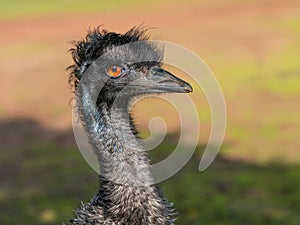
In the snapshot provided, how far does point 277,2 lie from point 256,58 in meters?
7.32

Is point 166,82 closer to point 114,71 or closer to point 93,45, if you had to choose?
point 114,71

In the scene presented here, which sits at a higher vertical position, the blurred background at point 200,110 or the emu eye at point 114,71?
the blurred background at point 200,110

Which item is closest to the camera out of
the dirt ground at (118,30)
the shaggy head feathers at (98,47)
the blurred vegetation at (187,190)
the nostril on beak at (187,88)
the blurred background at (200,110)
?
the nostril on beak at (187,88)

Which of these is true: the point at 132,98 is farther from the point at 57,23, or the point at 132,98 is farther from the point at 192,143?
the point at 57,23

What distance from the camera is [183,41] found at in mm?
21734

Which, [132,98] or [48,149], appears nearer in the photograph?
[132,98]

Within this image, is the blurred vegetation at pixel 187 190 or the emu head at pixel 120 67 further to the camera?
the blurred vegetation at pixel 187 190

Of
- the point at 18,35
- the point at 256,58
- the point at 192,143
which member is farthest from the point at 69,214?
the point at 18,35

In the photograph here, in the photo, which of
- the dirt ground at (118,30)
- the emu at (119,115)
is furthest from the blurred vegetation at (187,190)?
the emu at (119,115)

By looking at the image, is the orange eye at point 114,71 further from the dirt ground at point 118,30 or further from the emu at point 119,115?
the dirt ground at point 118,30

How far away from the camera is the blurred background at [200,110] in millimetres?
10609

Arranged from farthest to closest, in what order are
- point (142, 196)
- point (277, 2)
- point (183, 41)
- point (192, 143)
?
point (277, 2)
point (183, 41)
point (192, 143)
point (142, 196)

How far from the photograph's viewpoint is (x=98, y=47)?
5090mm

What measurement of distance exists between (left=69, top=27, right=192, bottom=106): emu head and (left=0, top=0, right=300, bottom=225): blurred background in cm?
446
